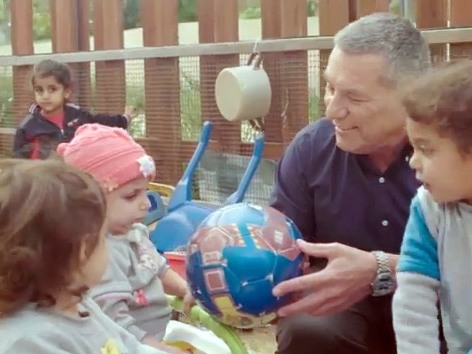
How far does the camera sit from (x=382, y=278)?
2.46 m

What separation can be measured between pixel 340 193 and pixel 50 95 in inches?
127

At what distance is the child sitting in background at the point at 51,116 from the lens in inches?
213

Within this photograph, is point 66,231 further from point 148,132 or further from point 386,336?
point 148,132

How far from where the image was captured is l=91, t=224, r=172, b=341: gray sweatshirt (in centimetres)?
229

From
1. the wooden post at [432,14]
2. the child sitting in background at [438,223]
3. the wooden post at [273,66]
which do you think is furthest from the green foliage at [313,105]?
the child sitting in background at [438,223]

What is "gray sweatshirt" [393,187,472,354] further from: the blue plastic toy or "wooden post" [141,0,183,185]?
"wooden post" [141,0,183,185]

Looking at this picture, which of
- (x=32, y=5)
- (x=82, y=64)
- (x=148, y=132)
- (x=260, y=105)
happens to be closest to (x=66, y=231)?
(x=260, y=105)

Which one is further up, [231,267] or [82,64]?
[82,64]

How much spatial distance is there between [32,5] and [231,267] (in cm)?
438

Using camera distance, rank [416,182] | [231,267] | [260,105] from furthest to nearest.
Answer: [260,105], [416,182], [231,267]

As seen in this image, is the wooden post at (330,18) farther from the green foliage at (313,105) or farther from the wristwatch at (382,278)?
the wristwatch at (382,278)

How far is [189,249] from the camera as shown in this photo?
2311 mm

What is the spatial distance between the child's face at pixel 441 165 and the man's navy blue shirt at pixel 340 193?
0.56 metres

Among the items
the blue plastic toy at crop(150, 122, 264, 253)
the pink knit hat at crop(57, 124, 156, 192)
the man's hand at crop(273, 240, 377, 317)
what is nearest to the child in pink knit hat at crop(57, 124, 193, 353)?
the pink knit hat at crop(57, 124, 156, 192)
